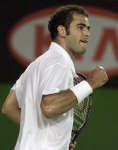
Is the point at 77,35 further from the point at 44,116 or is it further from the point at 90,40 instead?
the point at 90,40

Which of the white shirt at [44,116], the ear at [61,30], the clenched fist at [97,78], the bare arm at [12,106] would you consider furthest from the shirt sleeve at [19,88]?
the clenched fist at [97,78]

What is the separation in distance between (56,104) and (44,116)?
0.56ft

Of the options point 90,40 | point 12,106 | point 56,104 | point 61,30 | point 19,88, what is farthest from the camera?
point 90,40

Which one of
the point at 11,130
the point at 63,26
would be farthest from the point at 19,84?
the point at 11,130

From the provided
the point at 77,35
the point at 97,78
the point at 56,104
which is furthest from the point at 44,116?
the point at 77,35

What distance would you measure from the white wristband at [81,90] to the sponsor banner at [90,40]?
3003 millimetres

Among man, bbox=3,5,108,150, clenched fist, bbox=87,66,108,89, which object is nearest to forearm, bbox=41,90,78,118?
man, bbox=3,5,108,150

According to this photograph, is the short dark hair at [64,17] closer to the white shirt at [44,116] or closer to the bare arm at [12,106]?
the white shirt at [44,116]

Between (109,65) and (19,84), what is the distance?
9.45 feet

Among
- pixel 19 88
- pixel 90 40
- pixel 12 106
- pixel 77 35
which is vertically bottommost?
pixel 90 40

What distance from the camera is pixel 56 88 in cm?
244

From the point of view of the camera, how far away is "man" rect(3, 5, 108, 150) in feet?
8.00

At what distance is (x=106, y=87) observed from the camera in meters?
5.58

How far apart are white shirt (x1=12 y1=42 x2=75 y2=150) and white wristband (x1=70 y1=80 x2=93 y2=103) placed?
0.04 m
